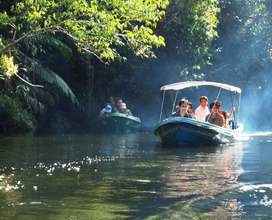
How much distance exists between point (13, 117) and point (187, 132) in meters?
6.78

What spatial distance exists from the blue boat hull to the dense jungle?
2.49 metres

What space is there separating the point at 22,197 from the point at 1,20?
4089 mm

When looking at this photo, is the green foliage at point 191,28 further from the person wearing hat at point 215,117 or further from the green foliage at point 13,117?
the green foliage at point 13,117

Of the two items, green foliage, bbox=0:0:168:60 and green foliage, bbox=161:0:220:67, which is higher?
green foliage, bbox=161:0:220:67

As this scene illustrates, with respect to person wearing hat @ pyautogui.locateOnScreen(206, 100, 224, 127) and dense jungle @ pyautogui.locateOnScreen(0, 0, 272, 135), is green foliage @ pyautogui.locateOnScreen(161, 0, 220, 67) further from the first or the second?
person wearing hat @ pyautogui.locateOnScreen(206, 100, 224, 127)

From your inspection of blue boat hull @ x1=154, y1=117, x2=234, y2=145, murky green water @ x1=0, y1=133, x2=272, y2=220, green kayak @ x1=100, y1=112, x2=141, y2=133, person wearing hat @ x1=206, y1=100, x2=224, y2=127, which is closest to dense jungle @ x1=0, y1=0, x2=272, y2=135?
green kayak @ x1=100, y1=112, x2=141, y2=133

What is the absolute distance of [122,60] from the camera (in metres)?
18.2

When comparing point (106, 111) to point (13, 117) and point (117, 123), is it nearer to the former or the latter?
point (117, 123)

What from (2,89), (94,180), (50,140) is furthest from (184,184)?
(2,89)

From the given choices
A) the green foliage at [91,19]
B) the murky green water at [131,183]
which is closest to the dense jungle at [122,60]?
the green foliage at [91,19]

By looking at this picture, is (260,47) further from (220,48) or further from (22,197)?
(22,197)

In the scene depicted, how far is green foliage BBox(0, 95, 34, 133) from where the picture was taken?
76.1 feet

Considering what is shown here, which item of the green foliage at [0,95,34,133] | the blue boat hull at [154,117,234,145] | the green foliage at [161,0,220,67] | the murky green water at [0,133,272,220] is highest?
the green foliage at [161,0,220,67]

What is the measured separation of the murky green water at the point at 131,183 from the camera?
8.93 m
